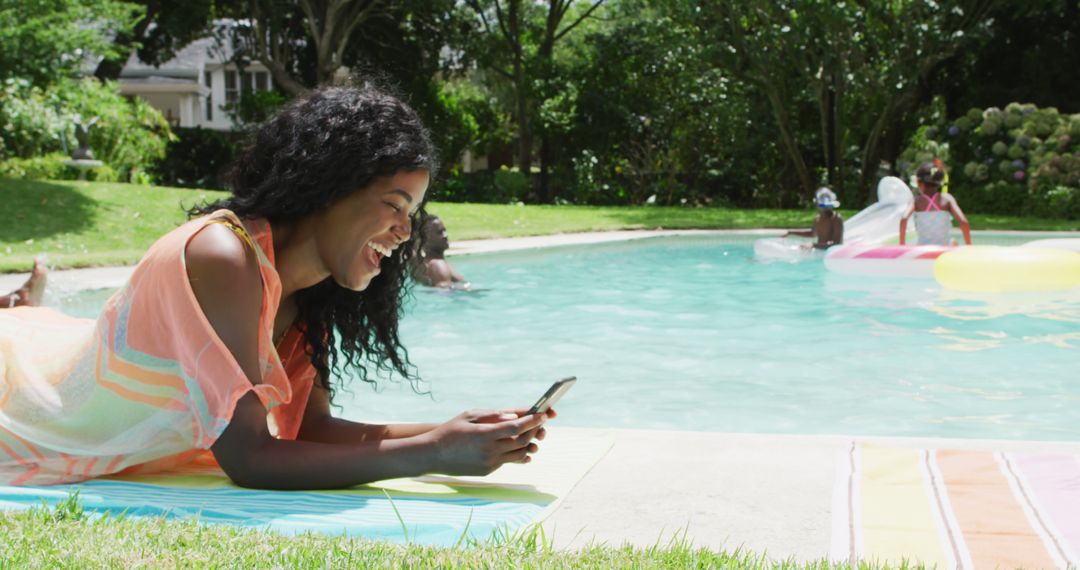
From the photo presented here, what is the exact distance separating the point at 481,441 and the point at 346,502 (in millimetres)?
433

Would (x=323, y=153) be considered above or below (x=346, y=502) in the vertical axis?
above

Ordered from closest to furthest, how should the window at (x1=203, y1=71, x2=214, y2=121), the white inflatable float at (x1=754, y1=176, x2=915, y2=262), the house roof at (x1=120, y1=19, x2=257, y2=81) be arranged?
the white inflatable float at (x1=754, y1=176, x2=915, y2=262)
the house roof at (x1=120, y1=19, x2=257, y2=81)
the window at (x1=203, y1=71, x2=214, y2=121)

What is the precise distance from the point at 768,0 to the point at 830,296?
566 inches

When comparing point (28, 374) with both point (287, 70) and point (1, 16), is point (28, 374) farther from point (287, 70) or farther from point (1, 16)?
point (287, 70)

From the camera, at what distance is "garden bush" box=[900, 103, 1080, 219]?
68.6 ft

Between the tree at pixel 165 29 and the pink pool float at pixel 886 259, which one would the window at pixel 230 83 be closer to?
the tree at pixel 165 29

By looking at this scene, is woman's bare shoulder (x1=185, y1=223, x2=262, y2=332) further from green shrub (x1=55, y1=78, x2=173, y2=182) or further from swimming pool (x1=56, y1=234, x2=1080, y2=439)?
green shrub (x1=55, y1=78, x2=173, y2=182)

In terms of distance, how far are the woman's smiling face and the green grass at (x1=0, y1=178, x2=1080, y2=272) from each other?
22.2 ft

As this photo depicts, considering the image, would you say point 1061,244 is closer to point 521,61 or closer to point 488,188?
point 488,188

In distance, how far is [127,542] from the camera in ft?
7.91

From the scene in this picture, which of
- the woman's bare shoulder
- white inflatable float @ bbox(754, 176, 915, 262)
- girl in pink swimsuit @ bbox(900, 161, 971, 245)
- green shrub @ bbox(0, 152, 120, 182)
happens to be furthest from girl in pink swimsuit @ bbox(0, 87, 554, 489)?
green shrub @ bbox(0, 152, 120, 182)

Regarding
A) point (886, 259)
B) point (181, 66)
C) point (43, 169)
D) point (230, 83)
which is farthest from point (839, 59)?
point (230, 83)

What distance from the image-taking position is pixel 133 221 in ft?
49.6

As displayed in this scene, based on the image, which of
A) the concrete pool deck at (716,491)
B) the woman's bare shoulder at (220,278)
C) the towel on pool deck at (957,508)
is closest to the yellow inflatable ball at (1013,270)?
the concrete pool deck at (716,491)
